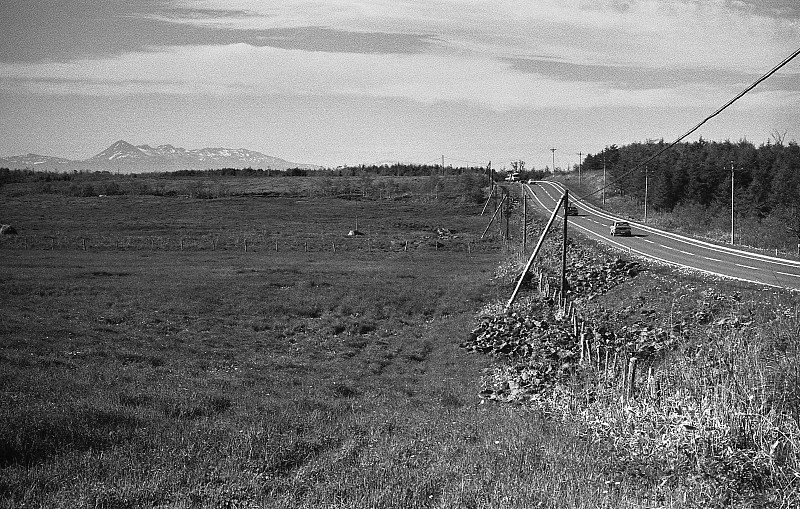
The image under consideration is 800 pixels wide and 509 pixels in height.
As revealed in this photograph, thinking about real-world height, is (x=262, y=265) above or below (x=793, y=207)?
below

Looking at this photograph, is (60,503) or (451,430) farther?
(451,430)

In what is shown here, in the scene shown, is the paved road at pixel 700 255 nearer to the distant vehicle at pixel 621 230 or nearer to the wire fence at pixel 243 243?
the distant vehicle at pixel 621 230

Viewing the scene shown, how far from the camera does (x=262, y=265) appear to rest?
185ft

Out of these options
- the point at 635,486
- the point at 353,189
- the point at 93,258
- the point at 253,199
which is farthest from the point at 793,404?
the point at 353,189

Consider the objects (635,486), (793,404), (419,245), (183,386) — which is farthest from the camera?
(419,245)

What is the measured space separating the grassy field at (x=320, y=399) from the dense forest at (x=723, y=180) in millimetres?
46962

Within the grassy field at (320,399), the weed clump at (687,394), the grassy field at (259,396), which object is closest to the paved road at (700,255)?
the grassy field at (320,399)

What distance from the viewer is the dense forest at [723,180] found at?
81500mm

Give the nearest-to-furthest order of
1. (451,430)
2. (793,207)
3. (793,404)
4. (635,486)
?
(635,486)
(793,404)
(451,430)
(793,207)

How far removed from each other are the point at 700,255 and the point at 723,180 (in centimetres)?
5958

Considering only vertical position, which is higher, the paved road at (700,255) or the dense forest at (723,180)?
Result: the dense forest at (723,180)

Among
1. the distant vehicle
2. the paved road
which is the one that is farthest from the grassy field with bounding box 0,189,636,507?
the distant vehicle

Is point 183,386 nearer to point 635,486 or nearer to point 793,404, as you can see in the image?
point 635,486

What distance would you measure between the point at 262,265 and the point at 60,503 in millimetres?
48246
